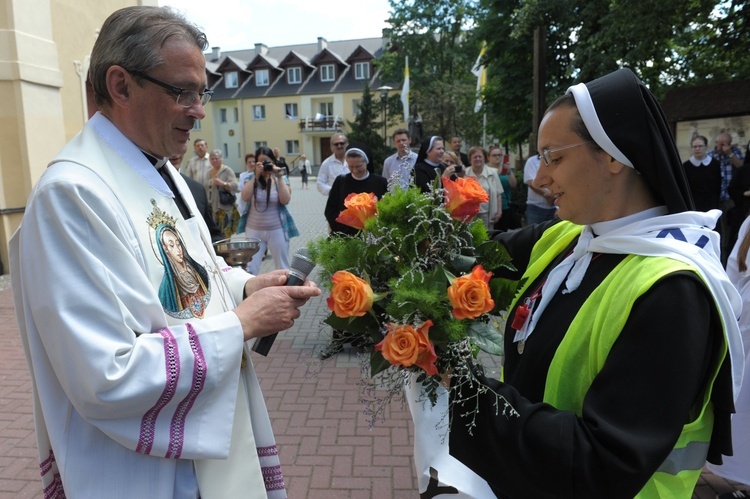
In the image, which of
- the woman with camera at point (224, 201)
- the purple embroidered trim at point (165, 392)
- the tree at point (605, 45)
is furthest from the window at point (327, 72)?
the purple embroidered trim at point (165, 392)

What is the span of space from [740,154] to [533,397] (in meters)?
10.7

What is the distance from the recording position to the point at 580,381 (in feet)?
4.94

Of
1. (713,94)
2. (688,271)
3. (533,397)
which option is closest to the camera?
(688,271)

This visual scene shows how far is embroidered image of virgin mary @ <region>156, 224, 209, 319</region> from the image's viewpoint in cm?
155

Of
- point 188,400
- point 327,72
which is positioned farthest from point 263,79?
point 188,400

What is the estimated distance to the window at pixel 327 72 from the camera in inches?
2160

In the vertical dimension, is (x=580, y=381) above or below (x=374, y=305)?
below

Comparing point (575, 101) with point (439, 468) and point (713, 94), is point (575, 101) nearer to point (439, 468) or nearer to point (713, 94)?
point (439, 468)

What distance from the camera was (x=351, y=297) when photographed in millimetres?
1393

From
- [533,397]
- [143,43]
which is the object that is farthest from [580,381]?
[143,43]

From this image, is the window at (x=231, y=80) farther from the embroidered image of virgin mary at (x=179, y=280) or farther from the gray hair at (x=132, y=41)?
the embroidered image of virgin mary at (x=179, y=280)

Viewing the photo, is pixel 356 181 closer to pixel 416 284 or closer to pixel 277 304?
pixel 277 304

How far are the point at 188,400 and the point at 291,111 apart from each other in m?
56.7

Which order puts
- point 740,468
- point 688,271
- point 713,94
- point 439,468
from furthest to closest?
1. point 713,94
2. point 740,468
3. point 439,468
4. point 688,271
